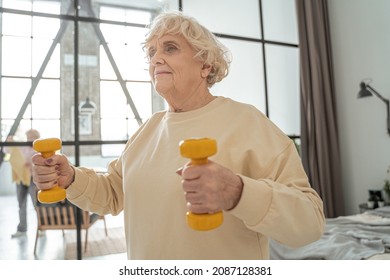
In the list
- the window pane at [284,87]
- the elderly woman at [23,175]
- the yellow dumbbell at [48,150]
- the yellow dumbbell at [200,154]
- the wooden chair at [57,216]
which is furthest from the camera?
the window pane at [284,87]

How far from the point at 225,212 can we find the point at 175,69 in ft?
1.24

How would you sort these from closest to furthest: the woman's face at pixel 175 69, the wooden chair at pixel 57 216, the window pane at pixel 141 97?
1. the woman's face at pixel 175 69
2. the wooden chair at pixel 57 216
3. the window pane at pixel 141 97

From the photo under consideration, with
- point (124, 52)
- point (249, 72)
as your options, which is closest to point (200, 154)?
point (124, 52)

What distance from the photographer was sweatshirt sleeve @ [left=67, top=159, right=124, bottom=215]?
2.73 ft

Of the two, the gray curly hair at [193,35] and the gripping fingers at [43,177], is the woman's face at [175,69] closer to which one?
the gray curly hair at [193,35]

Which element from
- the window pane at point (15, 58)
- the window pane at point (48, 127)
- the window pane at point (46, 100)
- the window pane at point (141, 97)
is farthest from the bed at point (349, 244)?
the window pane at point (15, 58)

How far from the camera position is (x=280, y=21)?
3.26 m

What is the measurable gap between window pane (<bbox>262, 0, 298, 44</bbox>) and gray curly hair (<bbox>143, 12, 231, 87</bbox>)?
249 cm

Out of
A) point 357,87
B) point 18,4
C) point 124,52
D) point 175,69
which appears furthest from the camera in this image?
point 357,87

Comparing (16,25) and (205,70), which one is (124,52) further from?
(205,70)

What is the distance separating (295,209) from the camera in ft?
1.94

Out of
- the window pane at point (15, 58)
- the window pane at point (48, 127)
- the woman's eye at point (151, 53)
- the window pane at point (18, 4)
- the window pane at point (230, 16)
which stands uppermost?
the window pane at point (230, 16)

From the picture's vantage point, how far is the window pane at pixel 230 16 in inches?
118

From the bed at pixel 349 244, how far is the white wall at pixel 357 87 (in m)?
0.92
